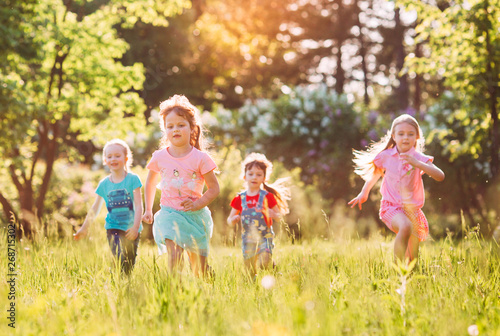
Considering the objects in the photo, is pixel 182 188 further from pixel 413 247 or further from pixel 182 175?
pixel 413 247

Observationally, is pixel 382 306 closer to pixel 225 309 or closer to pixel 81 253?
pixel 225 309

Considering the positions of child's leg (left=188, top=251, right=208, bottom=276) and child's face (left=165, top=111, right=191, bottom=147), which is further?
child's face (left=165, top=111, right=191, bottom=147)

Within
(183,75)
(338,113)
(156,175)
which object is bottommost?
(156,175)

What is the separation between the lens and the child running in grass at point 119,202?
4691 mm

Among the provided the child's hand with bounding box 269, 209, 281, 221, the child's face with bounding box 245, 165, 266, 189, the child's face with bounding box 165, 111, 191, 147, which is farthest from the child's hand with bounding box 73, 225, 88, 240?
the child's hand with bounding box 269, 209, 281, 221

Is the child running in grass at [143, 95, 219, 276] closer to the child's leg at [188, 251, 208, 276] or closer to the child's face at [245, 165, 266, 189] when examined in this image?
the child's leg at [188, 251, 208, 276]

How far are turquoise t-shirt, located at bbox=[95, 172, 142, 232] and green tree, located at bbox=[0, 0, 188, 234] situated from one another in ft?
12.5

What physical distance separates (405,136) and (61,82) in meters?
7.24

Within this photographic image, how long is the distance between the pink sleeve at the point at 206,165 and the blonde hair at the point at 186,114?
0.30 m

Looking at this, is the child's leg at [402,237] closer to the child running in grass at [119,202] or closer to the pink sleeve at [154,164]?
the pink sleeve at [154,164]

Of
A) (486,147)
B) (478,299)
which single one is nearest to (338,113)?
(486,147)

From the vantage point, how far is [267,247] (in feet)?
16.0

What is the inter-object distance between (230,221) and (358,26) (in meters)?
19.5

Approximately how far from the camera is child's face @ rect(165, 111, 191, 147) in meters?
4.36
